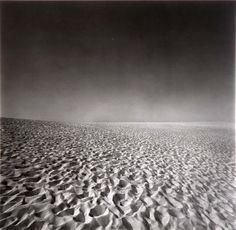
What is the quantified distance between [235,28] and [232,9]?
0.54 metres

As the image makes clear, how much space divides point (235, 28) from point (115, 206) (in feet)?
19.9

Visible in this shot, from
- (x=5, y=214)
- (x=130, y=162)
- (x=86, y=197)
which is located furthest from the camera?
(x=130, y=162)

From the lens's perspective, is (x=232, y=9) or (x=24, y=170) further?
(x=24, y=170)

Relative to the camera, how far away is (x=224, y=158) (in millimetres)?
→ 8609

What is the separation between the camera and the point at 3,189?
4117 mm

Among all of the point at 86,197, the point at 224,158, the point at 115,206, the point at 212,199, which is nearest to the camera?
the point at 115,206

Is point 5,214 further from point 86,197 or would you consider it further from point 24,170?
point 24,170

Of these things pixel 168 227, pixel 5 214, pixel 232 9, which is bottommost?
pixel 168 227

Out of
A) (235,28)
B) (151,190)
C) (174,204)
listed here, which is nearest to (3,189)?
(151,190)

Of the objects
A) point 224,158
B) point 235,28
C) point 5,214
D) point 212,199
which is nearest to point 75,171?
point 5,214

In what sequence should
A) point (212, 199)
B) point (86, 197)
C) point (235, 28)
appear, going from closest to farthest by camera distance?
1. point (86, 197)
2. point (212, 199)
3. point (235, 28)

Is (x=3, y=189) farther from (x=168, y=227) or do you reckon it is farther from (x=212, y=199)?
(x=212, y=199)

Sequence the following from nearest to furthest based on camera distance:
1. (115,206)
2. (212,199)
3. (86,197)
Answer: (115,206) < (86,197) < (212,199)

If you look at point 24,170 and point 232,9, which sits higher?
point 232,9
